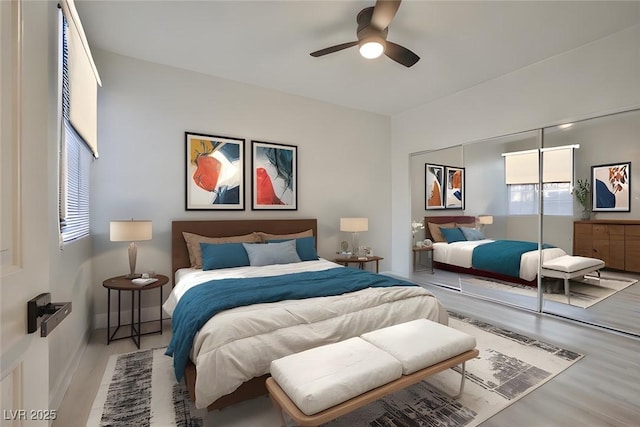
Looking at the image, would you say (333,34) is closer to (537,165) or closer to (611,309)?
(537,165)

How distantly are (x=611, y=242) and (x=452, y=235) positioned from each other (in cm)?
182

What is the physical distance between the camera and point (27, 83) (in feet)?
2.49

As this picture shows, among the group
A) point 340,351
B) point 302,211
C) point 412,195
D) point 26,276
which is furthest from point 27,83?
point 412,195

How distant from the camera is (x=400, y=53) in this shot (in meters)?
2.80

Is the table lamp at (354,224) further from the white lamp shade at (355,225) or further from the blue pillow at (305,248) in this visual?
the blue pillow at (305,248)

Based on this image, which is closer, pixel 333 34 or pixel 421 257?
pixel 333 34

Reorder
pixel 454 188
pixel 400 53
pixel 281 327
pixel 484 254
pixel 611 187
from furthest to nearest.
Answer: pixel 454 188
pixel 484 254
pixel 611 187
pixel 400 53
pixel 281 327

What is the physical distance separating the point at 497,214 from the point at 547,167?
0.83 meters

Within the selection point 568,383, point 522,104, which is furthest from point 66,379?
point 522,104

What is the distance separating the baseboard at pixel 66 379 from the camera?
1.91 metres

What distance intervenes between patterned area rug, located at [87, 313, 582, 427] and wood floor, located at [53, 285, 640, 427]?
6 cm

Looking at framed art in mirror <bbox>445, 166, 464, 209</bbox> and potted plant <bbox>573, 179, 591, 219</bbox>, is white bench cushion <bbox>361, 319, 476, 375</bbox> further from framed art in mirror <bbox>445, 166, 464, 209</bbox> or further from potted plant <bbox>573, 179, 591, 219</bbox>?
framed art in mirror <bbox>445, 166, 464, 209</bbox>

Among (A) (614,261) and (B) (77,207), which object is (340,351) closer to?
(B) (77,207)

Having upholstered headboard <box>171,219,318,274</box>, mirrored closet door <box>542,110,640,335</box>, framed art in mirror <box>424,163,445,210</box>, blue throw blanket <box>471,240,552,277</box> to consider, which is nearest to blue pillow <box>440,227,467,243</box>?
blue throw blanket <box>471,240,552,277</box>
